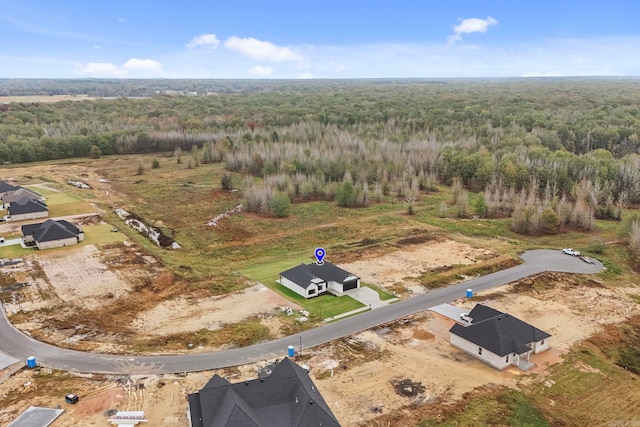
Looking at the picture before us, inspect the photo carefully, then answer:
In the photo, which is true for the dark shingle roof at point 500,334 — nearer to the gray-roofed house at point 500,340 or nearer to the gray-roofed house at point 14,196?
the gray-roofed house at point 500,340

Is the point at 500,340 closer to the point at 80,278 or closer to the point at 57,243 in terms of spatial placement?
the point at 80,278

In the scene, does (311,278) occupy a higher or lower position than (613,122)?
lower

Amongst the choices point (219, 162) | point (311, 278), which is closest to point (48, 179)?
point (219, 162)

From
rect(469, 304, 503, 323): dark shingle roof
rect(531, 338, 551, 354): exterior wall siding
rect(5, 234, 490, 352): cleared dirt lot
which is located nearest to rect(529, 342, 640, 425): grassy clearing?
rect(531, 338, 551, 354): exterior wall siding

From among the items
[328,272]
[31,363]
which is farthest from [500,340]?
[31,363]

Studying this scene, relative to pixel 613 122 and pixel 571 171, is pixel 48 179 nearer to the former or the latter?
pixel 571 171

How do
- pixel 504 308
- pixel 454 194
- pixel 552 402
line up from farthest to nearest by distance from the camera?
pixel 454 194 < pixel 504 308 < pixel 552 402
